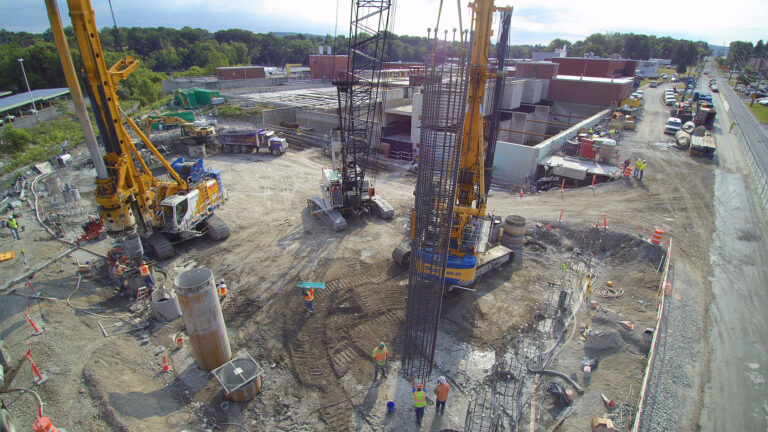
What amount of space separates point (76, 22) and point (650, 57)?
149567 millimetres

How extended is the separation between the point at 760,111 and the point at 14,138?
73845 mm

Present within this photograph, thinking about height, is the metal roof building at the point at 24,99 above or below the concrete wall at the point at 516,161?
above

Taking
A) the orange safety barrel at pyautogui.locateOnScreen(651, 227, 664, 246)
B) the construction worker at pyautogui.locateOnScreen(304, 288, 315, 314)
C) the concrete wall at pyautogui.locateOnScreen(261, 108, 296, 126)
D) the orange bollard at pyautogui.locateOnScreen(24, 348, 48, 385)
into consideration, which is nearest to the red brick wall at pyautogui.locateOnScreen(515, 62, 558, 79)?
the concrete wall at pyautogui.locateOnScreen(261, 108, 296, 126)

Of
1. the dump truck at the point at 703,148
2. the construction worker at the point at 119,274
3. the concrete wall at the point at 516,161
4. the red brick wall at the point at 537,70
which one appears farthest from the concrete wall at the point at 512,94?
the construction worker at the point at 119,274

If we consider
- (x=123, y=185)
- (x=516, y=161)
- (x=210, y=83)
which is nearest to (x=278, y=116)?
(x=210, y=83)

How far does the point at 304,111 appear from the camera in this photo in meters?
40.2

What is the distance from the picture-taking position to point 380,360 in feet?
31.7

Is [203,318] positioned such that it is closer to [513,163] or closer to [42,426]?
[42,426]

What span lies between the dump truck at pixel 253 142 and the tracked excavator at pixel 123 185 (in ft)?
42.3

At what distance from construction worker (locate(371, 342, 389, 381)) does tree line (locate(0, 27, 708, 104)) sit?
5057 cm

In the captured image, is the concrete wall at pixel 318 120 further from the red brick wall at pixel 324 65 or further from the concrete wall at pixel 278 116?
the red brick wall at pixel 324 65

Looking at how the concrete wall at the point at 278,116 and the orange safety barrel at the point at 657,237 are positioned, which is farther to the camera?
the concrete wall at the point at 278,116

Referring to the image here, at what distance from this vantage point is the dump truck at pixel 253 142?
30.1m

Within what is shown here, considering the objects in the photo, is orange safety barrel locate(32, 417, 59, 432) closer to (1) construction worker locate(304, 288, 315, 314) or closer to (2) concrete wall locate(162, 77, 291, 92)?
(1) construction worker locate(304, 288, 315, 314)
